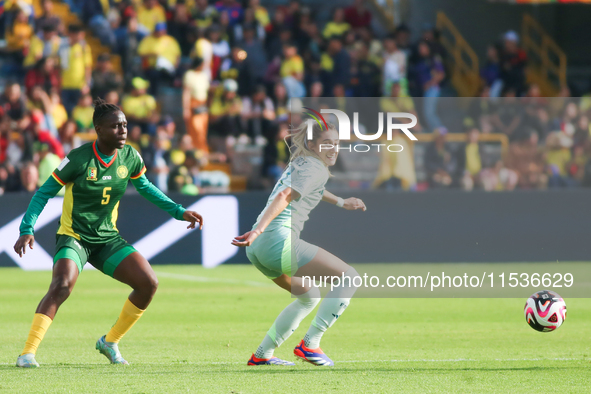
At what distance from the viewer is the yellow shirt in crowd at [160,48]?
18.8 m

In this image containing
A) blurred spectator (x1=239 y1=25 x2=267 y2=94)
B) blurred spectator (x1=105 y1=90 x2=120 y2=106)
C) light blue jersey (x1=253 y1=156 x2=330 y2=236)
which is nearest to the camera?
light blue jersey (x1=253 y1=156 x2=330 y2=236)

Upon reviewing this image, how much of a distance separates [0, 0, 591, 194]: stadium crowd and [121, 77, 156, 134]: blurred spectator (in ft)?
0.09

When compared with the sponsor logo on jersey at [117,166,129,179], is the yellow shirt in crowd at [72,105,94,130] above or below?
below

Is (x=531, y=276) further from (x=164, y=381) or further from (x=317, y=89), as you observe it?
(x=164, y=381)

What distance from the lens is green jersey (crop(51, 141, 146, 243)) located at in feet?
21.4

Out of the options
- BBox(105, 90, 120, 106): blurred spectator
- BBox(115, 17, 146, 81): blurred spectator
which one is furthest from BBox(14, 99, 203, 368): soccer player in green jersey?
BBox(115, 17, 146, 81): blurred spectator

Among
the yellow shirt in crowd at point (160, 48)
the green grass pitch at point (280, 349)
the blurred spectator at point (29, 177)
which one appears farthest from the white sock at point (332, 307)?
the yellow shirt in crowd at point (160, 48)

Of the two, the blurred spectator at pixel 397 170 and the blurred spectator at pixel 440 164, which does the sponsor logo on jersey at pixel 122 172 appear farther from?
the blurred spectator at pixel 440 164

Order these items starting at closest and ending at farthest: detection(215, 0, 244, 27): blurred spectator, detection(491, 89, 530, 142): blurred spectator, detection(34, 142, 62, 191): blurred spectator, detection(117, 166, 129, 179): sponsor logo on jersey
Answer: detection(117, 166, 129, 179): sponsor logo on jersey, detection(34, 142, 62, 191): blurred spectator, detection(491, 89, 530, 142): blurred spectator, detection(215, 0, 244, 27): blurred spectator

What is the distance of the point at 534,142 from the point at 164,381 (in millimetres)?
11328

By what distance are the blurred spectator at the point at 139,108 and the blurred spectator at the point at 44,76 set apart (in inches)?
59.2

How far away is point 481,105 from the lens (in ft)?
56.4

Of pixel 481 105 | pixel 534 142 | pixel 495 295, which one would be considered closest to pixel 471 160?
pixel 534 142

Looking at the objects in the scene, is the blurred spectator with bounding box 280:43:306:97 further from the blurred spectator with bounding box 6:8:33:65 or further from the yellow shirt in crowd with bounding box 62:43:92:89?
the blurred spectator with bounding box 6:8:33:65
